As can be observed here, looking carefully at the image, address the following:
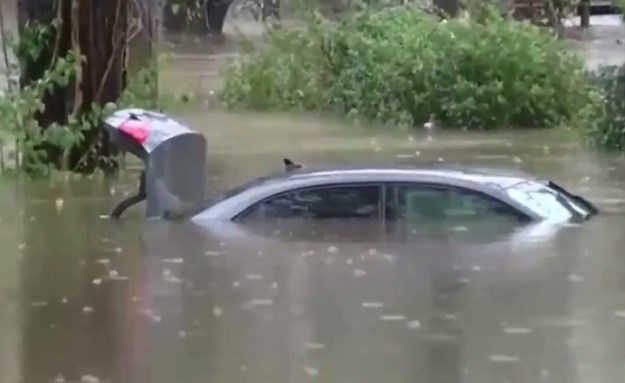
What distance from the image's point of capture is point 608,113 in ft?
67.8

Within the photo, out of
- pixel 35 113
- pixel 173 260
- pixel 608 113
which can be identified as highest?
pixel 173 260

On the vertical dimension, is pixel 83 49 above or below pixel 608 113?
above

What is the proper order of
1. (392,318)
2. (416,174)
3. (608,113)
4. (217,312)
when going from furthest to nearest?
(608,113)
(416,174)
(217,312)
(392,318)

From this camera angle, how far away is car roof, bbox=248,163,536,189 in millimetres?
11953

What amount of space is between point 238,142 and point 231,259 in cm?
1038

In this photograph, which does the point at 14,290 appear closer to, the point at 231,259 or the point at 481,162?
the point at 231,259

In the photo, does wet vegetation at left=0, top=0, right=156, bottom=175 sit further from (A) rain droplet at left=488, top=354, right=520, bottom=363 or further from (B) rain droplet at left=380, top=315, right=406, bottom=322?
(A) rain droplet at left=488, top=354, right=520, bottom=363

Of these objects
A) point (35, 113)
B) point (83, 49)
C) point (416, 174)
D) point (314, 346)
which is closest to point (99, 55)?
point (83, 49)

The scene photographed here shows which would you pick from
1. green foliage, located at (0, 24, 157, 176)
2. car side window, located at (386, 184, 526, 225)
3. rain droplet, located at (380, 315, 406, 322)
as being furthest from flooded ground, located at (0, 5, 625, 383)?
green foliage, located at (0, 24, 157, 176)

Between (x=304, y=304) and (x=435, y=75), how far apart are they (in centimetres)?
1448

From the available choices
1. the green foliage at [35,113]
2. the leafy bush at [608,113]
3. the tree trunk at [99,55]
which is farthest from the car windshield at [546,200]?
the leafy bush at [608,113]

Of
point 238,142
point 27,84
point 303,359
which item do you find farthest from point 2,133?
point 303,359

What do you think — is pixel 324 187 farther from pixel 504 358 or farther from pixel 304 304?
pixel 504 358

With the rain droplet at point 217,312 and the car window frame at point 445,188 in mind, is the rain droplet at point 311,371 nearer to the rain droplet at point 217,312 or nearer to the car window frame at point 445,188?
the rain droplet at point 217,312
